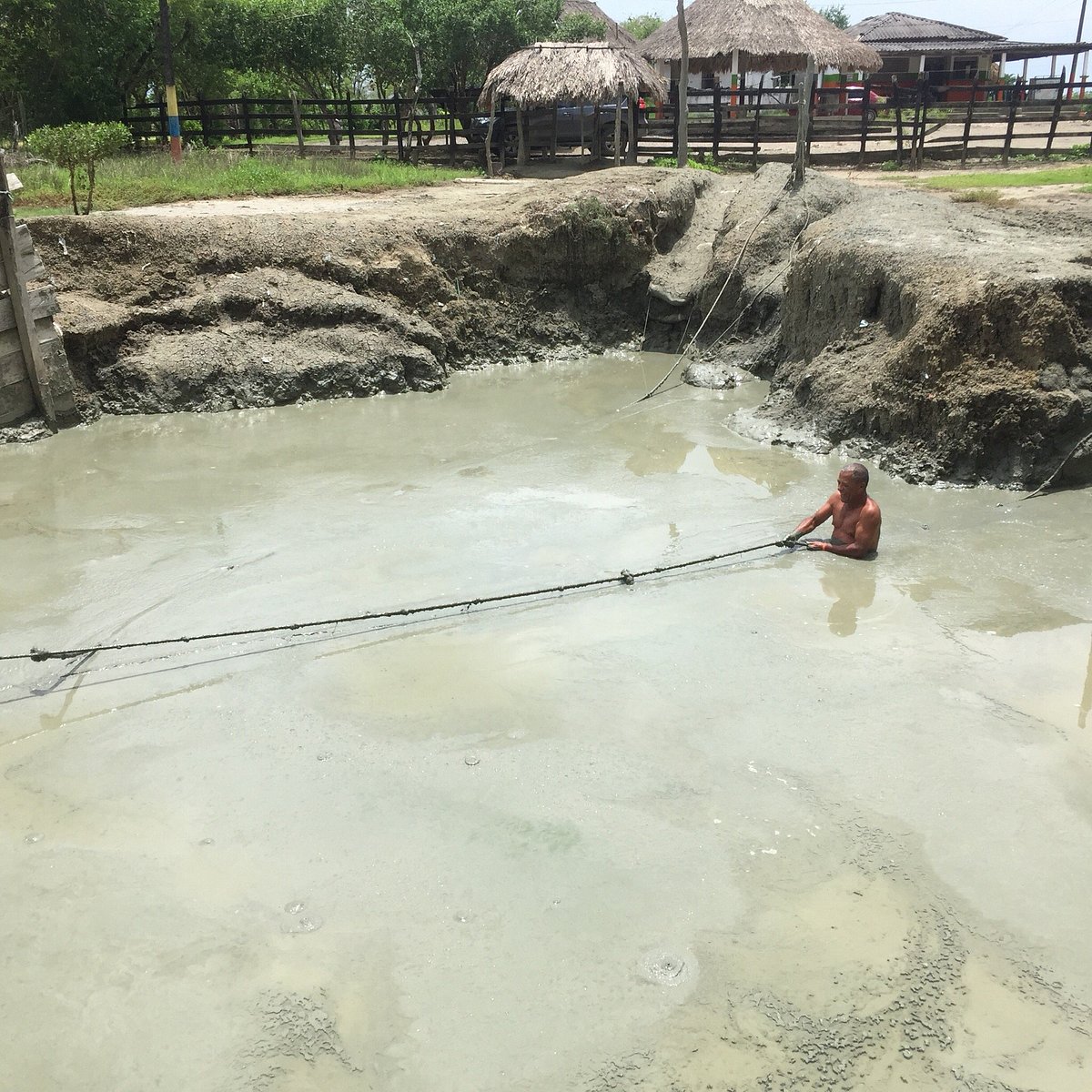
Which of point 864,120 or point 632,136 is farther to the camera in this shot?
point 864,120

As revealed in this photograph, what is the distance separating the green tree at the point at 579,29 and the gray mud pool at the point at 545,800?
21.5 meters

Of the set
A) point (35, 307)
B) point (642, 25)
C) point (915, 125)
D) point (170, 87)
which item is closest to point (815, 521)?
point (35, 307)

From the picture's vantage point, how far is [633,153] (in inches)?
787

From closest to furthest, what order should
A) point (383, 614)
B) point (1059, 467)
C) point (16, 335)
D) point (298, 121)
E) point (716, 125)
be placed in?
point (383, 614)
point (1059, 467)
point (16, 335)
point (298, 121)
point (716, 125)

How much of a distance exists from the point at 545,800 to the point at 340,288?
8.55 metres

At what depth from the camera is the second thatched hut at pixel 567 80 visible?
18.5m

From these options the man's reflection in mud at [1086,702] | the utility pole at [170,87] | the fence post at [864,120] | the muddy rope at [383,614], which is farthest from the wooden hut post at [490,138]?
the man's reflection in mud at [1086,702]

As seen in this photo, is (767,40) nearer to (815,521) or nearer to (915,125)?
(915,125)

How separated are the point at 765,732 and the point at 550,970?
192 centimetres

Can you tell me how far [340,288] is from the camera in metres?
11.8

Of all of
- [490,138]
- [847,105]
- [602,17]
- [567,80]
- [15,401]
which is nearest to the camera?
[15,401]

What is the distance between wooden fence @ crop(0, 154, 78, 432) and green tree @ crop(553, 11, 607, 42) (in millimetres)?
Answer: 19239

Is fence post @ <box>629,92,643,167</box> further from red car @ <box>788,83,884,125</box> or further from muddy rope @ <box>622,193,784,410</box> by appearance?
muddy rope @ <box>622,193,784,410</box>

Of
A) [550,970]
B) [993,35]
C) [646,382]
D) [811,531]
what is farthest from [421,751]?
[993,35]
